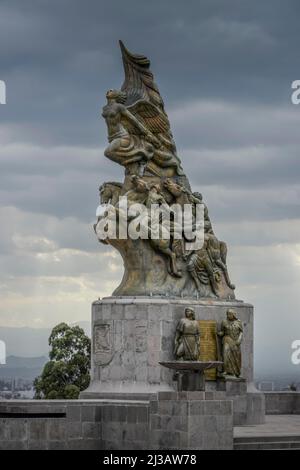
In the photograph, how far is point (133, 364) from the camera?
3597 cm

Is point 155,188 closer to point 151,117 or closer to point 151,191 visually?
point 151,191

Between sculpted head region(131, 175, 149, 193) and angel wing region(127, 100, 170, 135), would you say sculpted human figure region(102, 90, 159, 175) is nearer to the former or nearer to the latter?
angel wing region(127, 100, 170, 135)

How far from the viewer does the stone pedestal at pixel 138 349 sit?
35844 millimetres

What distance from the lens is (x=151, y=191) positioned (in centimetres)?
3803

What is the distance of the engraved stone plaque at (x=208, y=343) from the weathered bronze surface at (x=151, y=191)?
0.96m

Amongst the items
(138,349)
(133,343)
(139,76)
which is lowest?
(138,349)

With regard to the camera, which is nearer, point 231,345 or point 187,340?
point 187,340

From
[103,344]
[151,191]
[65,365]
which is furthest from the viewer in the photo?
[65,365]

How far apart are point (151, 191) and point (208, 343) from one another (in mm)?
4421

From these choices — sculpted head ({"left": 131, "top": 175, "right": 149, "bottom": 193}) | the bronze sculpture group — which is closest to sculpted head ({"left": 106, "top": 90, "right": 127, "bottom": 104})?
sculpted head ({"left": 131, "top": 175, "right": 149, "bottom": 193})

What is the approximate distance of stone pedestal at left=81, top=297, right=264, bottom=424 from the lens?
35.8 meters

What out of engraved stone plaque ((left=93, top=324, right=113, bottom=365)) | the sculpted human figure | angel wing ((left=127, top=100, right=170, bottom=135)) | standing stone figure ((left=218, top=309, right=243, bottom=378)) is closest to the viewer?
engraved stone plaque ((left=93, top=324, right=113, bottom=365))

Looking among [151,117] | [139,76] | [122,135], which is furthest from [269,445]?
[139,76]
